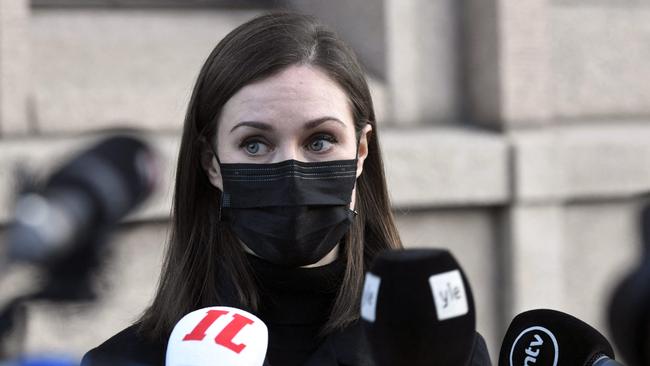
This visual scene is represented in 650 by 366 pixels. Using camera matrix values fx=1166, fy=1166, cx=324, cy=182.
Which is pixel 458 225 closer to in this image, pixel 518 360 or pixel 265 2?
pixel 265 2

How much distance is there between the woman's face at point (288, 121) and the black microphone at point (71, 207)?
56cm

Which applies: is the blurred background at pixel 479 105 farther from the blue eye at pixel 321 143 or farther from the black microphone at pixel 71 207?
the black microphone at pixel 71 207

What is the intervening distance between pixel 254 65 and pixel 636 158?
334 centimetres

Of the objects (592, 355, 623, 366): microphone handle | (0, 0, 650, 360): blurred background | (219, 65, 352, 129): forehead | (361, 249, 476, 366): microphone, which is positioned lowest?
(0, 0, 650, 360): blurred background

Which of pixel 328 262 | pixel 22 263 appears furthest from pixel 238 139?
pixel 22 263

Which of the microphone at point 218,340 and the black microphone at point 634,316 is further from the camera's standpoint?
the microphone at point 218,340

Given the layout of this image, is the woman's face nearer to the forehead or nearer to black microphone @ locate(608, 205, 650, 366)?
the forehead

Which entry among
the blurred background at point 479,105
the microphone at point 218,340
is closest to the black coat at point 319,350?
the microphone at point 218,340

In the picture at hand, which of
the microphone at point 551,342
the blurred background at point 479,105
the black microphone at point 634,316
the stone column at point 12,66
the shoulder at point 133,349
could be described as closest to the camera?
the black microphone at point 634,316

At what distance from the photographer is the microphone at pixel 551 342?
162 cm

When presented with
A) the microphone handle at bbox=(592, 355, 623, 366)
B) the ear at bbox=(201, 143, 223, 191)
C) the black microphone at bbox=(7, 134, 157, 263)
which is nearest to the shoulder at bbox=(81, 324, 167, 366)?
the ear at bbox=(201, 143, 223, 191)

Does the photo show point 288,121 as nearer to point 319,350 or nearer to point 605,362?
point 319,350

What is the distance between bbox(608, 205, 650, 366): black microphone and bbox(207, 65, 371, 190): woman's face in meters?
0.89

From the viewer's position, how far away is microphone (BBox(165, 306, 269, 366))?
1485 millimetres
